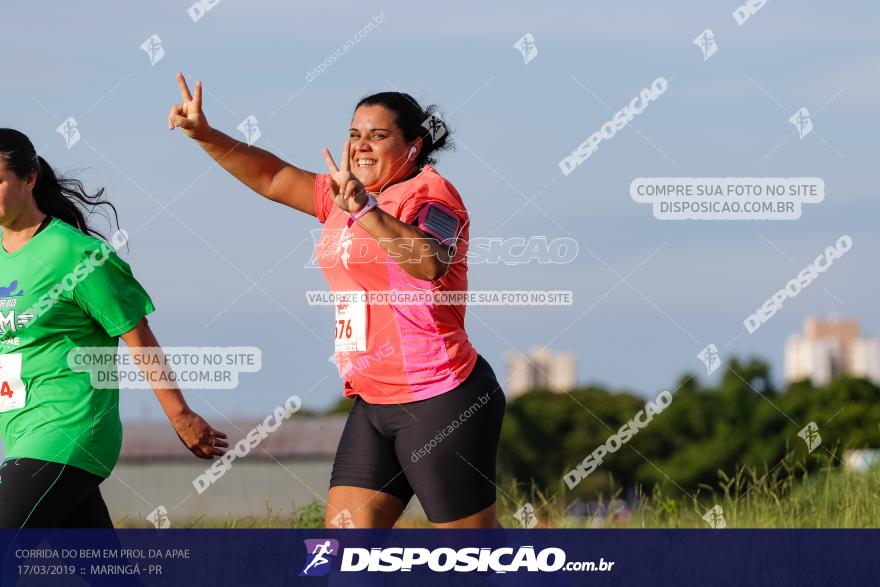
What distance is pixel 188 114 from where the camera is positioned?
569cm

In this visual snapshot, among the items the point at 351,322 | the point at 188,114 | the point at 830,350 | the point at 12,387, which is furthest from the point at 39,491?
the point at 830,350

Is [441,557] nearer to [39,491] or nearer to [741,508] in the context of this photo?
[39,491]

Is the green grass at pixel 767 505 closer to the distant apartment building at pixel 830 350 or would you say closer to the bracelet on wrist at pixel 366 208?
the bracelet on wrist at pixel 366 208

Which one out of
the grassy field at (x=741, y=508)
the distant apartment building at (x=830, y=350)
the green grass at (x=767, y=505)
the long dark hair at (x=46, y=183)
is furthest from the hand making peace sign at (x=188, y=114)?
the distant apartment building at (x=830, y=350)

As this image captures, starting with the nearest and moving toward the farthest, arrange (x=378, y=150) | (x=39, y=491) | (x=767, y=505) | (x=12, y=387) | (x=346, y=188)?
(x=346, y=188), (x=39, y=491), (x=12, y=387), (x=378, y=150), (x=767, y=505)

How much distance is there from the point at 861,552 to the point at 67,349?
11.1 ft

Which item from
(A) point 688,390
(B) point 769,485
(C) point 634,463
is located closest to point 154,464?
(C) point 634,463

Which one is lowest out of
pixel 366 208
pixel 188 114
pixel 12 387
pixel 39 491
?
pixel 39 491

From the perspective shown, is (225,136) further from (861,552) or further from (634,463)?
(634,463)

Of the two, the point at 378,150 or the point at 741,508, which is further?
the point at 741,508

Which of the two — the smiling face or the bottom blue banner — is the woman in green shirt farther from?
the smiling face

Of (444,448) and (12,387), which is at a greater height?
(12,387)

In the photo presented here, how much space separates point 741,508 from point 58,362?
4295 millimetres

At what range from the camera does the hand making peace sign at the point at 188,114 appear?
5672mm
